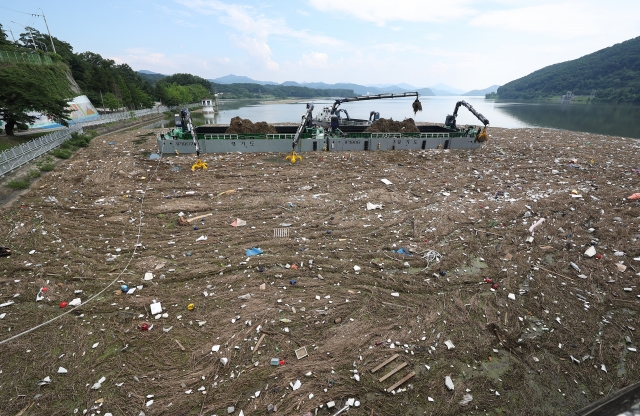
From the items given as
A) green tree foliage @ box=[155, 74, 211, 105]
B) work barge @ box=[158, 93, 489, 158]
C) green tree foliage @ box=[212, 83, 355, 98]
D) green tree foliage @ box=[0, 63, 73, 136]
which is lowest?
work barge @ box=[158, 93, 489, 158]

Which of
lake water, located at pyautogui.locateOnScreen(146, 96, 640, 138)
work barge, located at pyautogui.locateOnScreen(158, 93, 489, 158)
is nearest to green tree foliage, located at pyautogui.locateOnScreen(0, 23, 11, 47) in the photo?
lake water, located at pyautogui.locateOnScreen(146, 96, 640, 138)

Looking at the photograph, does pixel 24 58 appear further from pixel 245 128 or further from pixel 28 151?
pixel 245 128

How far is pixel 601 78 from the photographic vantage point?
103 metres

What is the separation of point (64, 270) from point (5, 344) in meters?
2.10

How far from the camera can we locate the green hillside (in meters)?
81.2

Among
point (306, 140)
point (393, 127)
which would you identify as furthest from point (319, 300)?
point (393, 127)

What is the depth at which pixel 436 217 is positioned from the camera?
9.05m

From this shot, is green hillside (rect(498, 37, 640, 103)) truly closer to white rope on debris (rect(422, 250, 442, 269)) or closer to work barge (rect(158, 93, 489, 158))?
work barge (rect(158, 93, 489, 158))

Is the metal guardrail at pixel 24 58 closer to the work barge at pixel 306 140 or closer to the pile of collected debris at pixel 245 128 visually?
the work barge at pixel 306 140

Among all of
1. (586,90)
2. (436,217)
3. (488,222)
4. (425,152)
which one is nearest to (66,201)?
(436,217)

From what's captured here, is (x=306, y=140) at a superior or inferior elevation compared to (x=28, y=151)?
inferior

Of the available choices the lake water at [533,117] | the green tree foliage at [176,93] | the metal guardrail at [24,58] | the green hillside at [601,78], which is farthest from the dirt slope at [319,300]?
the green hillside at [601,78]

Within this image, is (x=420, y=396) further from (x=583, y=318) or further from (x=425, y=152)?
(x=425, y=152)

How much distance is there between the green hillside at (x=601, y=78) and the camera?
266 ft
